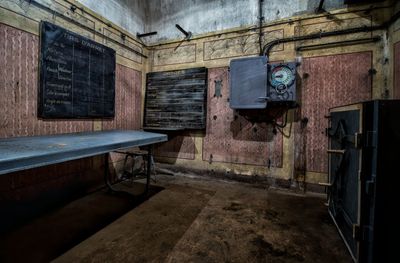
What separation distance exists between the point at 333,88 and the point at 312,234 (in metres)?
2.41

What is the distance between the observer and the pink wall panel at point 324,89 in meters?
3.20

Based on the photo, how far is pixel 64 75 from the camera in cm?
292

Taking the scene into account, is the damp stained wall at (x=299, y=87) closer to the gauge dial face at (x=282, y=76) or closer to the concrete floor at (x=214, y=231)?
the gauge dial face at (x=282, y=76)

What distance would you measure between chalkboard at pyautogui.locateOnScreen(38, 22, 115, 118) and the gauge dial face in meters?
2.98

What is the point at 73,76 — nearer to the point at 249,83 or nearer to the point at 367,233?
the point at 249,83

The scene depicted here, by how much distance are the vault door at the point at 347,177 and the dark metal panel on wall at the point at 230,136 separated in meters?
1.31

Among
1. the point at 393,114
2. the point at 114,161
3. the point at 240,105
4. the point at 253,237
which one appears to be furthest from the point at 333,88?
the point at 114,161

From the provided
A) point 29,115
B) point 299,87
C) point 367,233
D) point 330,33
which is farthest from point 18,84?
point 330,33

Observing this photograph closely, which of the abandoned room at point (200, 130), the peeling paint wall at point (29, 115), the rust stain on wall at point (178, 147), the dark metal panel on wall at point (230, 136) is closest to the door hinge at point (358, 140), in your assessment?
the abandoned room at point (200, 130)

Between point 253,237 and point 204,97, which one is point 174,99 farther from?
point 253,237

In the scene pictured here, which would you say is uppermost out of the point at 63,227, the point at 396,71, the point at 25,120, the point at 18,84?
the point at 396,71

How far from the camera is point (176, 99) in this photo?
174 inches

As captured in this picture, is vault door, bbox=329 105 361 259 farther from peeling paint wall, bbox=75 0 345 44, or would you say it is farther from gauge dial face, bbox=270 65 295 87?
peeling paint wall, bbox=75 0 345 44

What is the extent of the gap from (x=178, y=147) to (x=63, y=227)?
2.62 m
